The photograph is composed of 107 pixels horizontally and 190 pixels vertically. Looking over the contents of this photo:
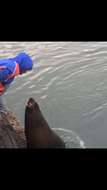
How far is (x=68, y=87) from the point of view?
660cm

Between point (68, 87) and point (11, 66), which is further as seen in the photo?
point (68, 87)

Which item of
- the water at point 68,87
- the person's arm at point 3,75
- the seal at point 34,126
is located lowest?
the water at point 68,87

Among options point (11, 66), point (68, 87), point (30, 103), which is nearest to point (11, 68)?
point (11, 66)

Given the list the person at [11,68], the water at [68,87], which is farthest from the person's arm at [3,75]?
the water at [68,87]

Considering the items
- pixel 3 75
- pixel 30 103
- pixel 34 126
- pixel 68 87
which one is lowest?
pixel 68 87

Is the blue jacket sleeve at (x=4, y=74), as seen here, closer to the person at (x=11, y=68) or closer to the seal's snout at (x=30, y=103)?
the person at (x=11, y=68)

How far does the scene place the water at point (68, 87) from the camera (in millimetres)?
6031

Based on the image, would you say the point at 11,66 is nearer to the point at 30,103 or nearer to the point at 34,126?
the point at 30,103

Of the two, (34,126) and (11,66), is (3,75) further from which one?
(34,126)

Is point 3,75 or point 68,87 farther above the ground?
point 3,75

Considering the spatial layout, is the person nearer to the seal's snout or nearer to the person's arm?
the person's arm
